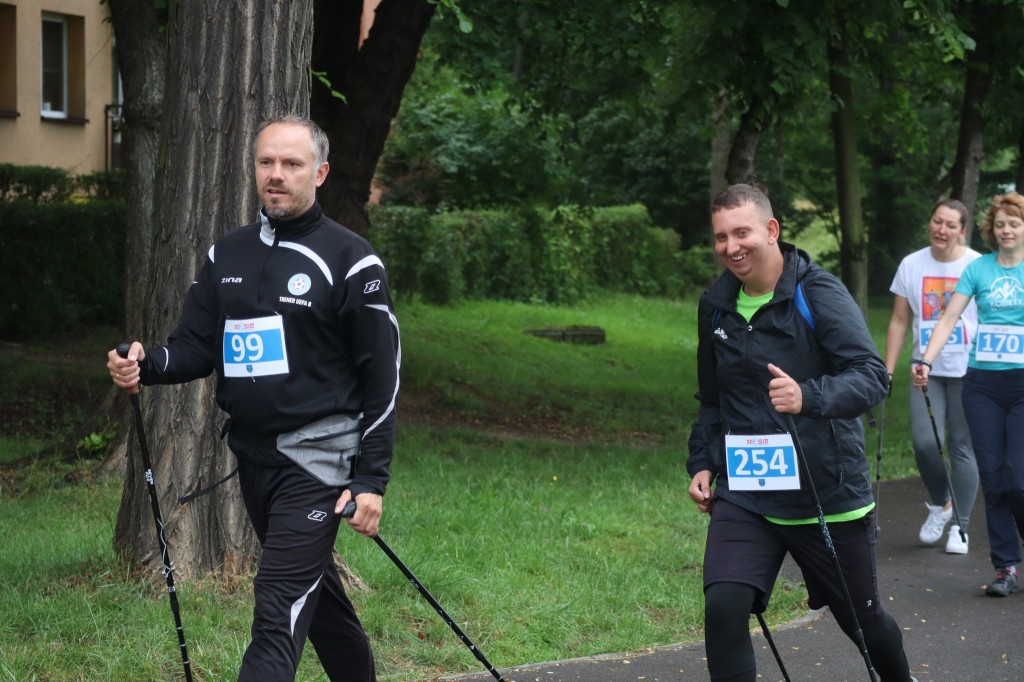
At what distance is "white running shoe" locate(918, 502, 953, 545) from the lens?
8.27 metres

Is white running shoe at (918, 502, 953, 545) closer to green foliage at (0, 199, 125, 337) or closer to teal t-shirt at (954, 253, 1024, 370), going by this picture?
teal t-shirt at (954, 253, 1024, 370)

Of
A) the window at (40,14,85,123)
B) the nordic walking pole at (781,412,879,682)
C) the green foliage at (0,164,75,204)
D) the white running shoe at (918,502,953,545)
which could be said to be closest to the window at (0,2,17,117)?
the window at (40,14,85,123)

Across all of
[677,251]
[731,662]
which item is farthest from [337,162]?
[677,251]

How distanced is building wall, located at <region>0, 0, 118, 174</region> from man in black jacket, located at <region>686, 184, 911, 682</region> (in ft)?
61.0

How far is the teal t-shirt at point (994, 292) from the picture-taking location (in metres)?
6.79

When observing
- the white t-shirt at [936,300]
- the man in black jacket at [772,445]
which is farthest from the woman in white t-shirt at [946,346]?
the man in black jacket at [772,445]

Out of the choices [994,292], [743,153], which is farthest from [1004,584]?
[743,153]

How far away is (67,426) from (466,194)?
1481 centimetres

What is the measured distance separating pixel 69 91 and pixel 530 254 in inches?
401

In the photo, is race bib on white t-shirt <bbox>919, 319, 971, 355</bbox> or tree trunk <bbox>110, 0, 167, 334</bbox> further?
tree trunk <bbox>110, 0, 167, 334</bbox>

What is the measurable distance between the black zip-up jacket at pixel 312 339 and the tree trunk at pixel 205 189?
1.90 meters

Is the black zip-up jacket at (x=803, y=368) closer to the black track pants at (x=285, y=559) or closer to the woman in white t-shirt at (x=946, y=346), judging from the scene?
the black track pants at (x=285, y=559)

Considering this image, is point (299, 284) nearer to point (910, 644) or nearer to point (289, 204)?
point (289, 204)

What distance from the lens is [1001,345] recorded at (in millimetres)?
6746
